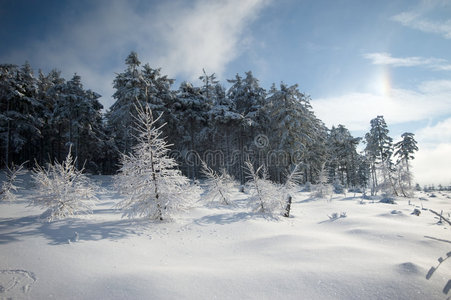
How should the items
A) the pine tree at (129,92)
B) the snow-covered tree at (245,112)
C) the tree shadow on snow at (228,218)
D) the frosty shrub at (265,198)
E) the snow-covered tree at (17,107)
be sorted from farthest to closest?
1. the snow-covered tree at (245,112)
2. the snow-covered tree at (17,107)
3. the pine tree at (129,92)
4. the frosty shrub at (265,198)
5. the tree shadow on snow at (228,218)

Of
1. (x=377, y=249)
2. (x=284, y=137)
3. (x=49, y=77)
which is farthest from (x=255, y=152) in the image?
(x=49, y=77)

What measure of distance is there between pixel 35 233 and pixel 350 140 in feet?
134

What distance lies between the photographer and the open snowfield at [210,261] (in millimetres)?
2832

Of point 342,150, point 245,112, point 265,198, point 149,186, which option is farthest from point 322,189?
point 342,150

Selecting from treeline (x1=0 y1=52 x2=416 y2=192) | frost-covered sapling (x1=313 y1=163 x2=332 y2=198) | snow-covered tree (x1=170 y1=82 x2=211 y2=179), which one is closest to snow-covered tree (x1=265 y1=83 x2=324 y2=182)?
treeline (x1=0 y1=52 x2=416 y2=192)

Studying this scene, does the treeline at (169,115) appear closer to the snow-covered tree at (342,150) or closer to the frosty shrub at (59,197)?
the snow-covered tree at (342,150)

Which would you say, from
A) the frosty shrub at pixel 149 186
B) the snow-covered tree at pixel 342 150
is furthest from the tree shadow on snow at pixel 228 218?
the snow-covered tree at pixel 342 150

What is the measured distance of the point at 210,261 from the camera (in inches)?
166

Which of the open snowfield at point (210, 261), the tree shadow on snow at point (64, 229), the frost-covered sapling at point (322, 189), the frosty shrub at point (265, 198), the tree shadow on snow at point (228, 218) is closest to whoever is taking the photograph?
the open snowfield at point (210, 261)

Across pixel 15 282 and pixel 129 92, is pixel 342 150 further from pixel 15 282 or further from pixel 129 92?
pixel 15 282

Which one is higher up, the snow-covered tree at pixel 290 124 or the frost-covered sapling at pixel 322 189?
the snow-covered tree at pixel 290 124

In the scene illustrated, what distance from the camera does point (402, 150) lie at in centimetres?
3300

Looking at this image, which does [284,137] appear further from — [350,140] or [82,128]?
[82,128]

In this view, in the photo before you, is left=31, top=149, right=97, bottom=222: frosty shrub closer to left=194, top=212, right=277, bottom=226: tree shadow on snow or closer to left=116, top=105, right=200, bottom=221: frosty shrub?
left=116, top=105, right=200, bottom=221: frosty shrub
